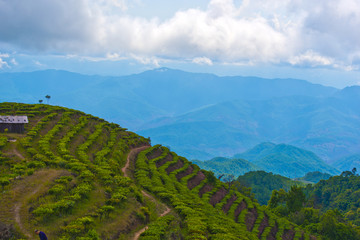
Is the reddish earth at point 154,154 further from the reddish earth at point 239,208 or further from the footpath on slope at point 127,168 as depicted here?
the reddish earth at point 239,208

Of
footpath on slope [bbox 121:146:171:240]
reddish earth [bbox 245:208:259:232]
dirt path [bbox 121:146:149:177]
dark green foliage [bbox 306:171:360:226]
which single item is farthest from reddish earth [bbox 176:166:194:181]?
dark green foliage [bbox 306:171:360:226]

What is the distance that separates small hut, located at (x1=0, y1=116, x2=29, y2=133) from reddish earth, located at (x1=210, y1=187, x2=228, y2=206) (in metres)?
43.8

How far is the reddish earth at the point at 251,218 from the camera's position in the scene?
194ft

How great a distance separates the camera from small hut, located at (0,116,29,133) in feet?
187

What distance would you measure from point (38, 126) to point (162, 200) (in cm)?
3574

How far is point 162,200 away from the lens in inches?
1724

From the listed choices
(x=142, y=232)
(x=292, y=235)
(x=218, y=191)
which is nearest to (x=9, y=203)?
(x=142, y=232)

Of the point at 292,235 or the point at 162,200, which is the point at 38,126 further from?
the point at 292,235

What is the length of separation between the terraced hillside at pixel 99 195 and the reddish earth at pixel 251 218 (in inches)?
9.4

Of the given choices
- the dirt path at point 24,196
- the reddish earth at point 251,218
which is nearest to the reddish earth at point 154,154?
the reddish earth at point 251,218

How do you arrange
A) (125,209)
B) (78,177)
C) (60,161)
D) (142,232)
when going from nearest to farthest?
(142,232) < (125,209) < (78,177) < (60,161)

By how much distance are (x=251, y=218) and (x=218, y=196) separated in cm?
892

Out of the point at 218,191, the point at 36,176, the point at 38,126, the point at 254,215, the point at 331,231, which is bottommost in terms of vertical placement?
the point at 331,231

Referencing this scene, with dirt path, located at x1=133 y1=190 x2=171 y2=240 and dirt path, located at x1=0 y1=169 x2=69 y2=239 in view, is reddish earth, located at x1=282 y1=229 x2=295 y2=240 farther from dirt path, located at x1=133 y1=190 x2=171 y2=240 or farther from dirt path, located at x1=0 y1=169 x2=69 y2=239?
dirt path, located at x1=0 y1=169 x2=69 y2=239
